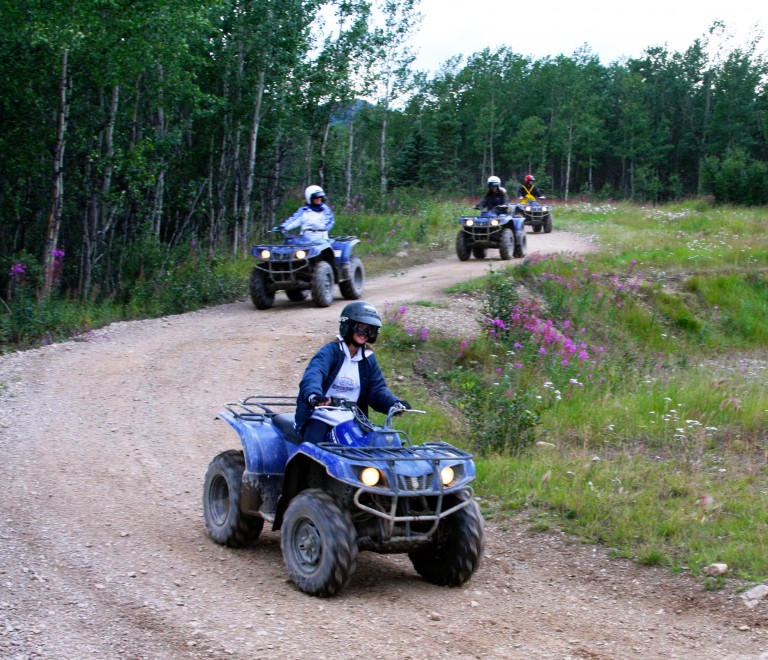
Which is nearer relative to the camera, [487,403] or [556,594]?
[556,594]

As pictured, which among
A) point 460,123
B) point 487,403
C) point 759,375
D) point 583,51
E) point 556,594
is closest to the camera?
point 556,594

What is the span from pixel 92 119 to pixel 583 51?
200ft

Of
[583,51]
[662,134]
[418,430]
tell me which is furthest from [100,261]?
[583,51]

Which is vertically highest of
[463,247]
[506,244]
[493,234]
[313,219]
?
[313,219]

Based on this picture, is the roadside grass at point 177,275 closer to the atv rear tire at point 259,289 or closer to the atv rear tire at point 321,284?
the atv rear tire at point 259,289

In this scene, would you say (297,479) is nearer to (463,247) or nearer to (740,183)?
(463,247)

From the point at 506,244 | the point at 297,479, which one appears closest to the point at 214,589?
the point at 297,479

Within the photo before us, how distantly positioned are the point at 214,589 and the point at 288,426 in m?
1.34

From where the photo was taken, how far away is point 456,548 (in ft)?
19.5

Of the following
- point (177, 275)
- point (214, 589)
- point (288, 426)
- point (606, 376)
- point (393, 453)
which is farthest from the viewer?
point (177, 275)

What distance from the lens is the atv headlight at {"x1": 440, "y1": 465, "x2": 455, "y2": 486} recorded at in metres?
5.84

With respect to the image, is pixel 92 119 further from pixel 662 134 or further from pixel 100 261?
pixel 662 134

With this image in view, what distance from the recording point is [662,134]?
67125mm

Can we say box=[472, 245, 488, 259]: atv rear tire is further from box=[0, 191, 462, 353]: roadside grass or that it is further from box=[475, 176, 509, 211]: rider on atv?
box=[0, 191, 462, 353]: roadside grass
